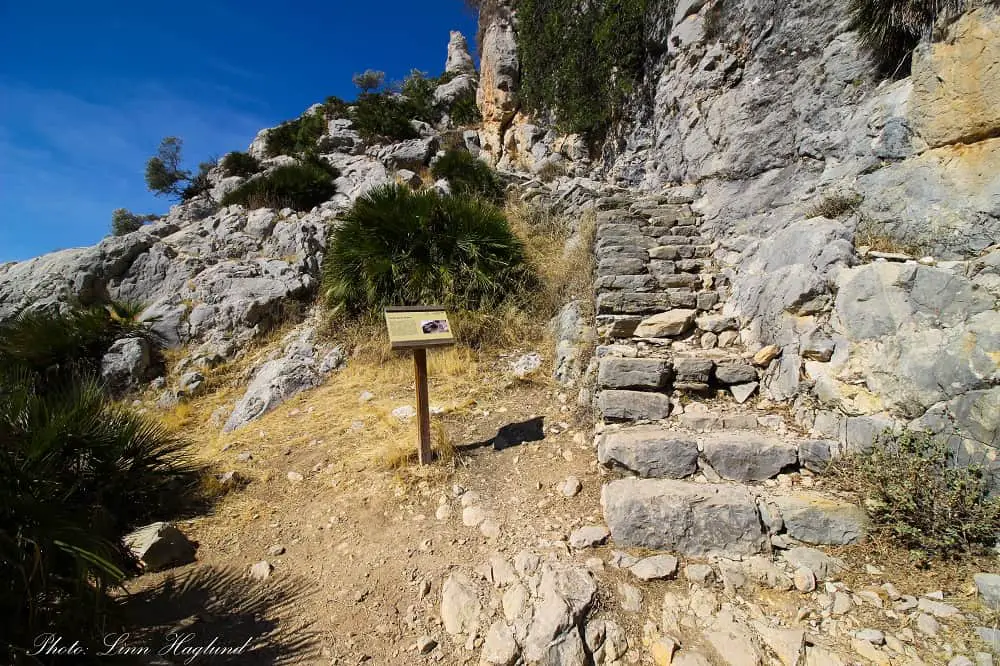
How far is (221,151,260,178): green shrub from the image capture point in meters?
15.3

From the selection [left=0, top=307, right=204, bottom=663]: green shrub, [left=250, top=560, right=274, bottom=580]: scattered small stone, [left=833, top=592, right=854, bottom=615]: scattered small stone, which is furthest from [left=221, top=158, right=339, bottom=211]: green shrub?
[left=833, top=592, right=854, bottom=615]: scattered small stone

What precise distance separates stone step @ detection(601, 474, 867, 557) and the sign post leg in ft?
5.28

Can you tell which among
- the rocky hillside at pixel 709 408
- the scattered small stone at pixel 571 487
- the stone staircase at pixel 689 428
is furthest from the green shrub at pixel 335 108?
the scattered small stone at pixel 571 487

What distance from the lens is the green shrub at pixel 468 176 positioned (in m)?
10.3

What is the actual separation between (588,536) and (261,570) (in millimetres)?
2134

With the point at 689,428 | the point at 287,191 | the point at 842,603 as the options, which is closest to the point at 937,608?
the point at 842,603

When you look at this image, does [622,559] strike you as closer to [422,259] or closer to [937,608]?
[937,608]

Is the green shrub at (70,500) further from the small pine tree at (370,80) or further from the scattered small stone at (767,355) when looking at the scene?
the small pine tree at (370,80)

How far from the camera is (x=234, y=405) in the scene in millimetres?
5836

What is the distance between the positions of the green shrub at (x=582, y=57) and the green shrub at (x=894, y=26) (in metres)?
5.89

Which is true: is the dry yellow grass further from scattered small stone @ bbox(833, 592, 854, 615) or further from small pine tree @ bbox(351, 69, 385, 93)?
small pine tree @ bbox(351, 69, 385, 93)

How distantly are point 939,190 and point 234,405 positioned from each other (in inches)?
309

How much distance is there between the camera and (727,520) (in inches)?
102

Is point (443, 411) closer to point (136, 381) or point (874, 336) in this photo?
point (874, 336)
